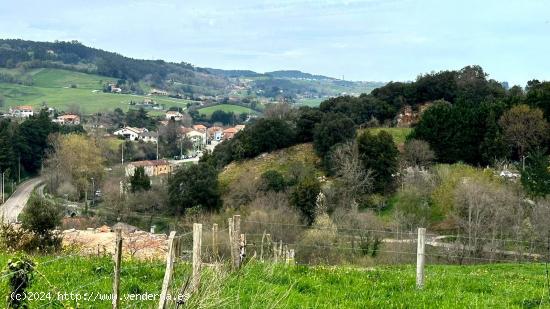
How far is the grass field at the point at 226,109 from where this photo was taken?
129 metres

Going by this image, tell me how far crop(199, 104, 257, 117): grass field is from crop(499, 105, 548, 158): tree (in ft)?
312

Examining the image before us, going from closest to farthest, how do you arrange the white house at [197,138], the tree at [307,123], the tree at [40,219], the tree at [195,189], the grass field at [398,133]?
the tree at [40,219] → the tree at [195,189] → the grass field at [398,133] → the tree at [307,123] → the white house at [197,138]

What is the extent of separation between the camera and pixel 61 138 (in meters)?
54.1

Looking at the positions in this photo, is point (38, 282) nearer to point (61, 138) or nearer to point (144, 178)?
point (144, 178)

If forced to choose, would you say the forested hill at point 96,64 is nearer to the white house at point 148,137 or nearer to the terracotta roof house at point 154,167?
the white house at point 148,137

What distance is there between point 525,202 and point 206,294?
24.5m

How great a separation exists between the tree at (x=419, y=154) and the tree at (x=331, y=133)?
4151mm

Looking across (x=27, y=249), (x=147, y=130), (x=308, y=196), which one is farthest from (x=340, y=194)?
(x=147, y=130)

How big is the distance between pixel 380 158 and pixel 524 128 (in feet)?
28.8

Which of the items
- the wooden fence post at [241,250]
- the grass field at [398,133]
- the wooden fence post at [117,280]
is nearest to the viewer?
the wooden fence post at [117,280]

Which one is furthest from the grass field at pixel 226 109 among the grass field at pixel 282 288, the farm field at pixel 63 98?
the grass field at pixel 282 288

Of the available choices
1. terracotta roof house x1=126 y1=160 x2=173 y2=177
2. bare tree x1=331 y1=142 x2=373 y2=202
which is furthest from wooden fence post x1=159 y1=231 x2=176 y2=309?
terracotta roof house x1=126 y1=160 x2=173 y2=177

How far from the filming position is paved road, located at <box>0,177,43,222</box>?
128ft

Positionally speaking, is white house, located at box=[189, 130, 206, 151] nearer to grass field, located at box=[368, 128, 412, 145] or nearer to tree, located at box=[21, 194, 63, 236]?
grass field, located at box=[368, 128, 412, 145]
